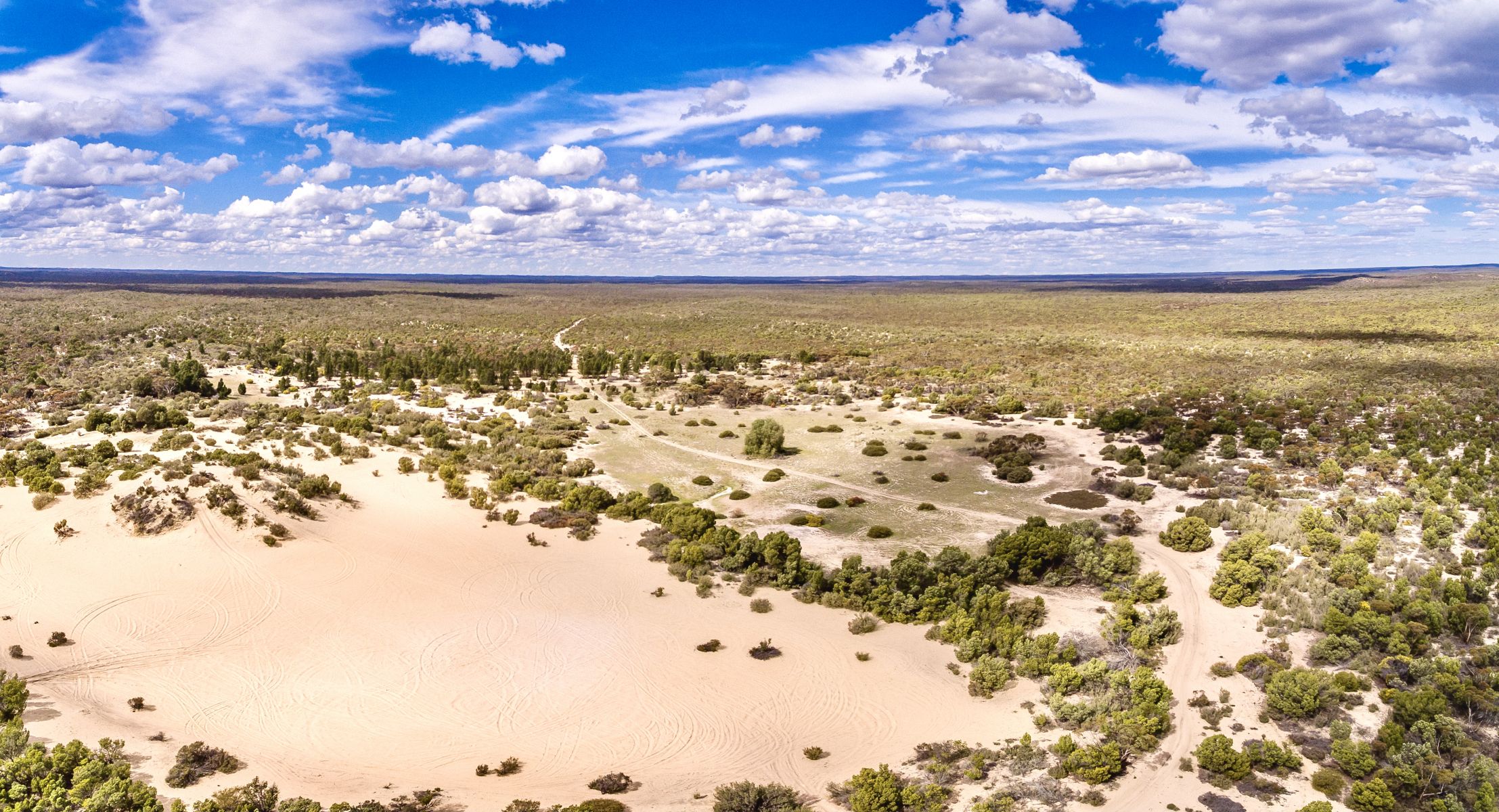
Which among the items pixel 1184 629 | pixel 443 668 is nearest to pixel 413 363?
pixel 443 668

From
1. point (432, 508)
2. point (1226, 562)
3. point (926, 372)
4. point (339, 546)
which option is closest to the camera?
point (1226, 562)

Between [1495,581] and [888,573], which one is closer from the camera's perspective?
[1495,581]

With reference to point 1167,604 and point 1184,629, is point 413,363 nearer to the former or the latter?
point 1167,604

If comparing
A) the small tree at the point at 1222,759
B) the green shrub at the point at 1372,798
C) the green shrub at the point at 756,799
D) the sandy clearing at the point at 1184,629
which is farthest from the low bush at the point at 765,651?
the green shrub at the point at 1372,798

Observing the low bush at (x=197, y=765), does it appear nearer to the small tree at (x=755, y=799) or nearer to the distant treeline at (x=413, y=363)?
the small tree at (x=755, y=799)

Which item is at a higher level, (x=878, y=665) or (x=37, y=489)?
(x=37, y=489)

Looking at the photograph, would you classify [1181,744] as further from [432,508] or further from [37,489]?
[37,489]

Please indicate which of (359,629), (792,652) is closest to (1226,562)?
(792,652)

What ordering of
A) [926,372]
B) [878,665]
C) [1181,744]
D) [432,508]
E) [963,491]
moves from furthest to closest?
[926,372] < [963,491] < [432,508] < [878,665] < [1181,744]

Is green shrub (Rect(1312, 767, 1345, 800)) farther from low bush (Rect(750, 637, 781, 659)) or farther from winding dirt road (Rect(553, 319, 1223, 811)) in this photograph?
low bush (Rect(750, 637, 781, 659))
